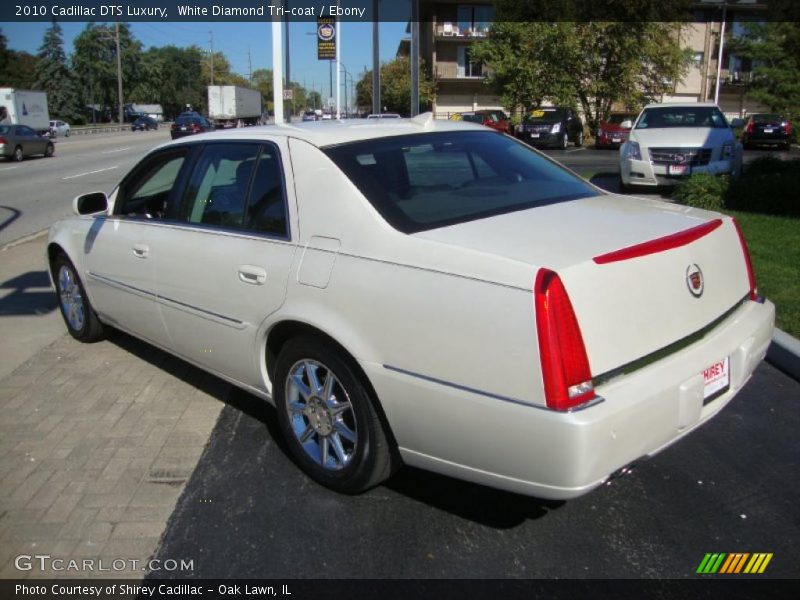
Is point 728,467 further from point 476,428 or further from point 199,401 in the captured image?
point 199,401

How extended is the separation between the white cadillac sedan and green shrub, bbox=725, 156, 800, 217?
670 cm

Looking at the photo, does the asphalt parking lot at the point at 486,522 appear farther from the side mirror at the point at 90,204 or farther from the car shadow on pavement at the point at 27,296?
the car shadow on pavement at the point at 27,296

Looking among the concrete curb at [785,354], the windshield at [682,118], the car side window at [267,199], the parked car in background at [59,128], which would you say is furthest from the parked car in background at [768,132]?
the parked car in background at [59,128]

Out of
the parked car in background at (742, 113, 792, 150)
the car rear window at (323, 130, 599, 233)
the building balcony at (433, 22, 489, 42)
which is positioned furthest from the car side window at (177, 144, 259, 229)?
the building balcony at (433, 22, 489, 42)

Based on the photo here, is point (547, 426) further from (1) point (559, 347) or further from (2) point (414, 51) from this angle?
(2) point (414, 51)

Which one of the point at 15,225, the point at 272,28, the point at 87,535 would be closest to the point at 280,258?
the point at 87,535

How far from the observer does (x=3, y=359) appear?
5.36 meters

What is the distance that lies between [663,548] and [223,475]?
209 centimetres

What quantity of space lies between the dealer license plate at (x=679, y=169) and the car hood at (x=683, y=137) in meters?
0.33

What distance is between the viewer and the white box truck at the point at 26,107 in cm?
4547

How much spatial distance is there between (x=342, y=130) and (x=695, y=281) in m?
1.91

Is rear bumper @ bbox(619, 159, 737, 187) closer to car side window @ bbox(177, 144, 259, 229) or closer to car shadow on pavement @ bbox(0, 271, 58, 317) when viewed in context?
A: car shadow on pavement @ bbox(0, 271, 58, 317)

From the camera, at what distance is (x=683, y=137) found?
12250 mm

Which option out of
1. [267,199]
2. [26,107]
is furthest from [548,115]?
[26,107]
